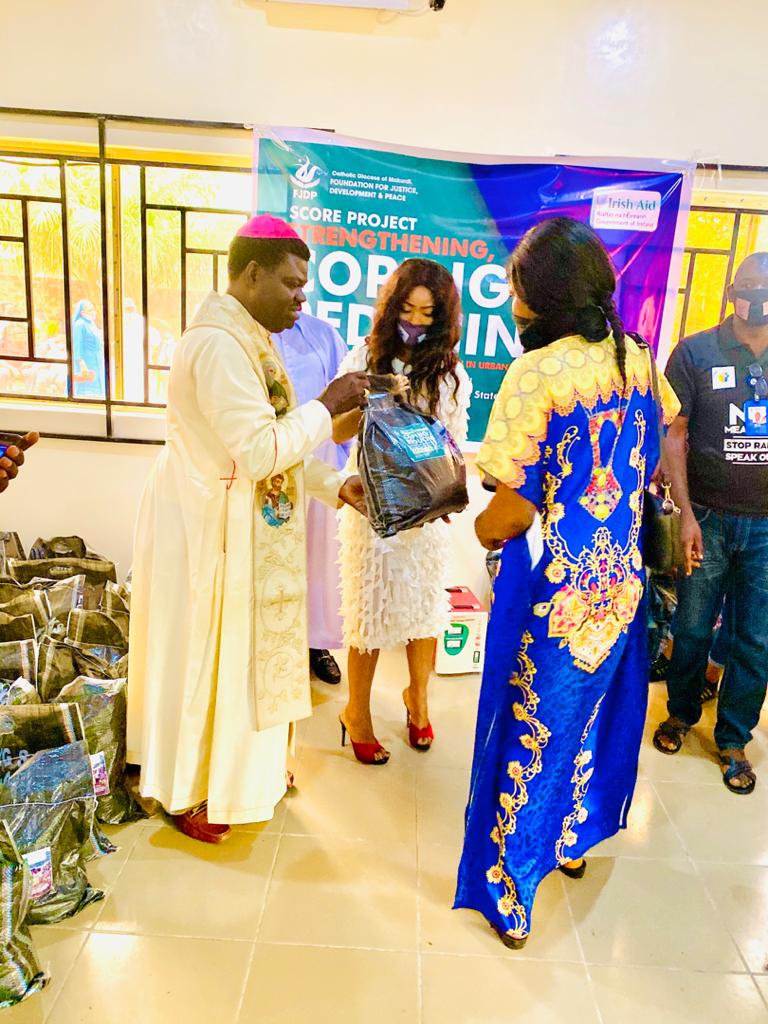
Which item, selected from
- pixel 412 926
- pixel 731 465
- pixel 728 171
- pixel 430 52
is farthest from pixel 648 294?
pixel 412 926

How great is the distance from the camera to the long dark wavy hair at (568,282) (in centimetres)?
164

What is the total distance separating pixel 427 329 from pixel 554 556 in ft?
3.28

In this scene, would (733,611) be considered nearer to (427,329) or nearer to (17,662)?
(427,329)

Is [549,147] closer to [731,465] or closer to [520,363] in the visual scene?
[731,465]

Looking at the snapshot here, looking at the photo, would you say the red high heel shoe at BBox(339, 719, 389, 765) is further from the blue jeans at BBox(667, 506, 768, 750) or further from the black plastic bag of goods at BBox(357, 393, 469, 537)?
the blue jeans at BBox(667, 506, 768, 750)

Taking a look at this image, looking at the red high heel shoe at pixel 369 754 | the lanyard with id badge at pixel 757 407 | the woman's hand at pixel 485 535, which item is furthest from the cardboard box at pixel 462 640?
the woman's hand at pixel 485 535

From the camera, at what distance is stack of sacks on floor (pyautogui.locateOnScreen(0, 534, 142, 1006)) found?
1.78 meters

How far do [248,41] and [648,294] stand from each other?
6.22ft

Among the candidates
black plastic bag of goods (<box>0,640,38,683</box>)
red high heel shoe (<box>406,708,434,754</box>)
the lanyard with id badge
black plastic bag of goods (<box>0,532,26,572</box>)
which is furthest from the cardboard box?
black plastic bag of goods (<box>0,532,26,572</box>)

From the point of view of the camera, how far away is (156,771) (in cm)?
219

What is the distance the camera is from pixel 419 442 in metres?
1.99

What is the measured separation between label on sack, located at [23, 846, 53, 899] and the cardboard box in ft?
5.78

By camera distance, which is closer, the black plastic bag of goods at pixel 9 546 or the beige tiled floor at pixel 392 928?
the beige tiled floor at pixel 392 928

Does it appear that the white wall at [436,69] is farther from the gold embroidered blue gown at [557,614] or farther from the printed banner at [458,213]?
the gold embroidered blue gown at [557,614]
